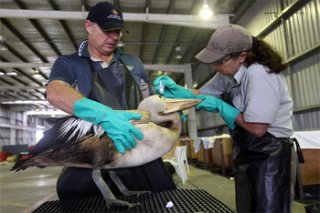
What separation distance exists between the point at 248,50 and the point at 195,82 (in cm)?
1155

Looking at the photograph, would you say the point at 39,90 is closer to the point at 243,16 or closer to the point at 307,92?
the point at 243,16

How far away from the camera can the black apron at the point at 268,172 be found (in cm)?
131

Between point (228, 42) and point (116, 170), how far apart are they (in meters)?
0.73

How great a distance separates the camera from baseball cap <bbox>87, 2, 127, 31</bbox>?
132 centimetres

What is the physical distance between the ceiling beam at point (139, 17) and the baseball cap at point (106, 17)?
5.01 m

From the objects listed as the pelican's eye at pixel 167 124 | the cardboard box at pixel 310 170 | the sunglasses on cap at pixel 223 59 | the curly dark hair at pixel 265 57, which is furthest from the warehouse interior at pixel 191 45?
the sunglasses on cap at pixel 223 59

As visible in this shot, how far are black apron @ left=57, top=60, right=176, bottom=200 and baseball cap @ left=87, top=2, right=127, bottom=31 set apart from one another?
190 millimetres

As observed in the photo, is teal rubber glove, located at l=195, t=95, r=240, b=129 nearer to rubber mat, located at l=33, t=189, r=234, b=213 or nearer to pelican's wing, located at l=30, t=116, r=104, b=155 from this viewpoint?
rubber mat, located at l=33, t=189, r=234, b=213

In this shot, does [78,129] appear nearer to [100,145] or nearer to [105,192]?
[100,145]

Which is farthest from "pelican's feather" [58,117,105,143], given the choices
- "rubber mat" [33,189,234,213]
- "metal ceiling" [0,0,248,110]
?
"metal ceiling" [0,0,248,110]

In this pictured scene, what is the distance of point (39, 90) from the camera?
15391 mm

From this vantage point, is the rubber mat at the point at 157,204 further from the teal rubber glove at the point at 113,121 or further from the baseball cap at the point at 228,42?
the baseball cap at the point at 228,42

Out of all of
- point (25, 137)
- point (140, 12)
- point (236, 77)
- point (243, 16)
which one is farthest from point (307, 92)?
point (25, 137)

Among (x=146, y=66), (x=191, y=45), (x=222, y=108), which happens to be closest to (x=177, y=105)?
(x=222, y=108)
